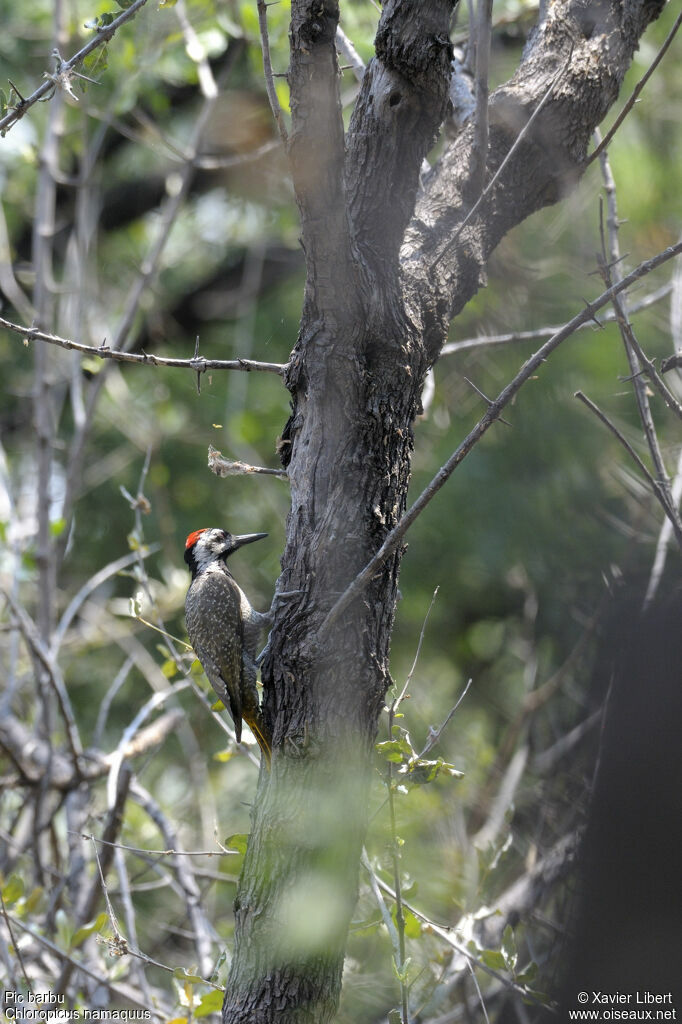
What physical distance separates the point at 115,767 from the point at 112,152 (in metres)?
5.25

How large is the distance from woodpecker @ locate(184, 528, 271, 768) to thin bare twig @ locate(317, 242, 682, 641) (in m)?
0.86

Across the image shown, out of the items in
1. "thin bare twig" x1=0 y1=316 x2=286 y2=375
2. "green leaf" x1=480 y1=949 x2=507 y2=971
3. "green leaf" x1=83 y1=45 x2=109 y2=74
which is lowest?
"green leaf" x1=480 y1=949 x2=507 y2=971

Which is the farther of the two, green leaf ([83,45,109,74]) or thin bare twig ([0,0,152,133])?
green leaf ([83,45,109,74])

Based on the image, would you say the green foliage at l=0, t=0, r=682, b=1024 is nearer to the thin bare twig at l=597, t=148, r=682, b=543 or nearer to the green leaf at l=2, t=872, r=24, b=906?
the green leaf at l=2, t=872, r=24, b=906

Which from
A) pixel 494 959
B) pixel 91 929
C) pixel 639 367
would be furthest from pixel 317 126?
pixel 91 929

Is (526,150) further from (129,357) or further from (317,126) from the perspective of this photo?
(129,357)

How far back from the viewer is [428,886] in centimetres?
364

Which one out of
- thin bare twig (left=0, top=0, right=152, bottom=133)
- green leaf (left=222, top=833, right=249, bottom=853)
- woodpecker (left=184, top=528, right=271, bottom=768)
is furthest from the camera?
woodpecker (left=184, top=528, right=271, bottom=768)

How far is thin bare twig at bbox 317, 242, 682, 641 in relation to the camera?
1.79 metres

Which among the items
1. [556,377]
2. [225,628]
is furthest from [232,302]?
[225,628]

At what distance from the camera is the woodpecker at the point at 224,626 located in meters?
3.02

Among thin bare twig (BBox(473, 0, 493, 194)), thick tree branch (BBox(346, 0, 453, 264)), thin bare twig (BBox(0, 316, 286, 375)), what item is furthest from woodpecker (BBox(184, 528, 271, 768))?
thin bare twig (BBox(473, 0, 493, 194))

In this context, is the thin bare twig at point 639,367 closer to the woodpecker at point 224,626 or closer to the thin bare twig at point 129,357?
the thin bare twig at point 129,357

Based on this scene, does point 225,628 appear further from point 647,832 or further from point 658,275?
point 658,275
